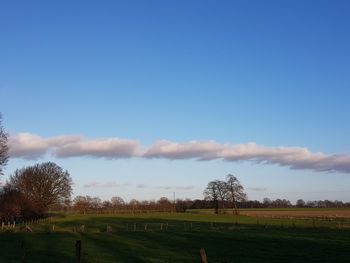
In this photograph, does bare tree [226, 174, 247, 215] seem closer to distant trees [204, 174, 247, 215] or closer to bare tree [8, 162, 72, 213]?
distant trees [204, 174, 247, 215]

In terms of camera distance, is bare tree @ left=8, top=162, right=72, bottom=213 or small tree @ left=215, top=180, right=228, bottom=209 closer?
bare tree @ left=8, top=162, right=72, bottom=213

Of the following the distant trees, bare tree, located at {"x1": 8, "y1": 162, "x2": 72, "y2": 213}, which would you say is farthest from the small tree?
bare tree, located at {"x1": 8, "y1": 162, "x2": 72, "y2": 213}

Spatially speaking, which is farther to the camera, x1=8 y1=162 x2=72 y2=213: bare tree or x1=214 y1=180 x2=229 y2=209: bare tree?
x1=214 y1=180 x2=229 y2=209: bare tree

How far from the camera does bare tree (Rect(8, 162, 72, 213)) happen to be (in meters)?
119

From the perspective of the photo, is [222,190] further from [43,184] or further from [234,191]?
[43,184]

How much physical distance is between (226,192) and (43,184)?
70398mm

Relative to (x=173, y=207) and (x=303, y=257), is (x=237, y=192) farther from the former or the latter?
(x=303, y=257)

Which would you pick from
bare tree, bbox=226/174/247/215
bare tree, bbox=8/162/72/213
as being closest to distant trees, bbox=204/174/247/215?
bare tree, bbox=226/174/247/215

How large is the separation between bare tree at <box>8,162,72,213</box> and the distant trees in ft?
203

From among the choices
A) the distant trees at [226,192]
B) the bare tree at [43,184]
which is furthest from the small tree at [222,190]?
the bare tree at [43,184]

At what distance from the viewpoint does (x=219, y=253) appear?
36594mm

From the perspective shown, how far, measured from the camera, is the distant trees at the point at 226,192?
6570 inches

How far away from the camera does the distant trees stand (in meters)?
167

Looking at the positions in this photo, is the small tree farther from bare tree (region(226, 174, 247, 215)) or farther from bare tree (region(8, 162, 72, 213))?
bare tree (region(8, 162, 72, 213))
